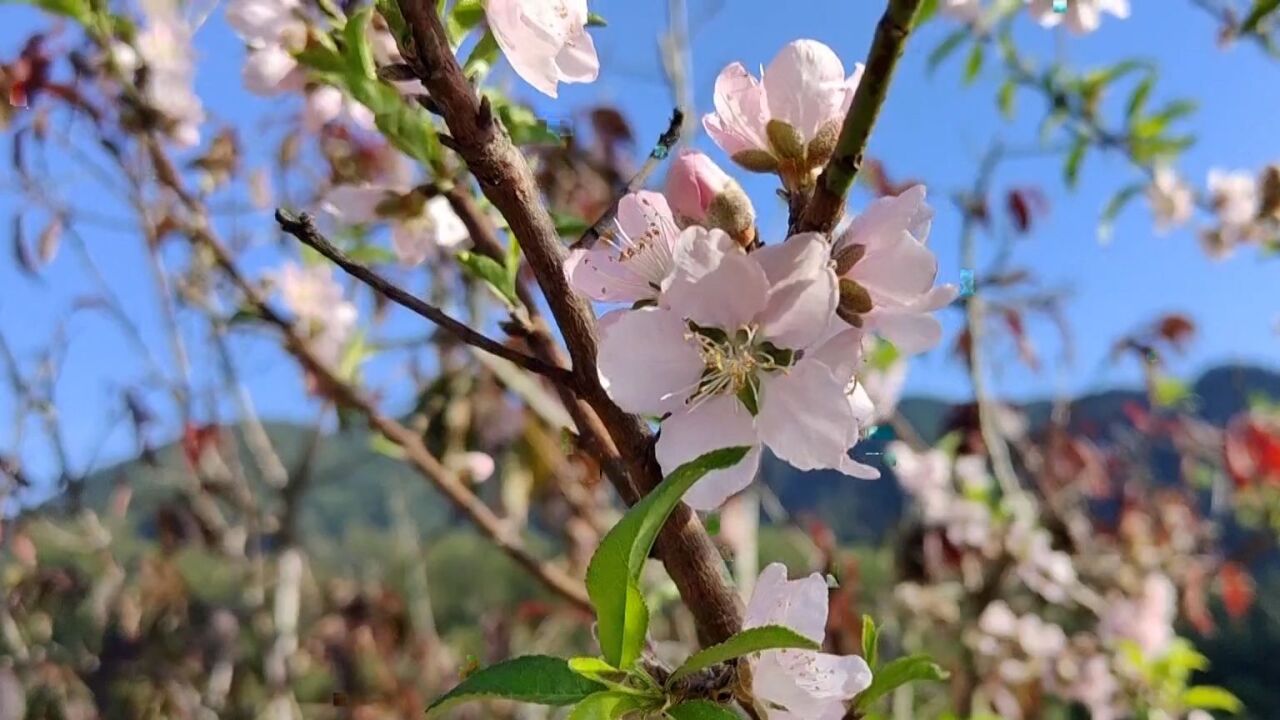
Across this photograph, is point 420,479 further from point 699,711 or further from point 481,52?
point 699,711

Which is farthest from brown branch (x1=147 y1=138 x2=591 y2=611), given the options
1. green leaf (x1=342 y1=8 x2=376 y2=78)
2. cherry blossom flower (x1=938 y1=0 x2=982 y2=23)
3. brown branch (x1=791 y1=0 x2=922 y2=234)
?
cherry blossom flower (x1=938 y1=0 x2=982 y2=23)

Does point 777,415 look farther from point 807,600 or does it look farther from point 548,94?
point 548,94

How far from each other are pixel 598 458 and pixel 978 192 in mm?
1933

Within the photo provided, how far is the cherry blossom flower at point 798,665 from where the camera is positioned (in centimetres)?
46

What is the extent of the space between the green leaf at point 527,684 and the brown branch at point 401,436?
1.86 ft

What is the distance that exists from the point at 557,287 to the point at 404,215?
28cm

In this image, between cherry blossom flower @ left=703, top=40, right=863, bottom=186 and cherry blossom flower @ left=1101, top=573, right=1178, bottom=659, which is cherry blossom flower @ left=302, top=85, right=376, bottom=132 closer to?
cherry blossom flower @ left=703, top=40, right=863, bottom=186

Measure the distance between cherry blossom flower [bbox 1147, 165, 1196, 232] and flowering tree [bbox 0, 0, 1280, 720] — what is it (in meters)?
0.02

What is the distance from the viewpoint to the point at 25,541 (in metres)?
2.52

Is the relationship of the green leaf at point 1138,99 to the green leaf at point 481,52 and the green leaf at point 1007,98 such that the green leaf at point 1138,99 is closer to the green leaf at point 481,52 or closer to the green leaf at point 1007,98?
the green leaf at point 1007,98

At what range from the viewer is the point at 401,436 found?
3.39 ft

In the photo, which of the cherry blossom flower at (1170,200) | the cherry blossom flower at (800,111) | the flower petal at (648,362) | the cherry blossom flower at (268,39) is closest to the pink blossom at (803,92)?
the cherry blossom flower at (800,111)

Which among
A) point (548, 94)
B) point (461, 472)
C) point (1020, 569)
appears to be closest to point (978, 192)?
point (1020, 569)

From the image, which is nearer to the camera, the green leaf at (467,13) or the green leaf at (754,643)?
the green leaf at (754,643)
